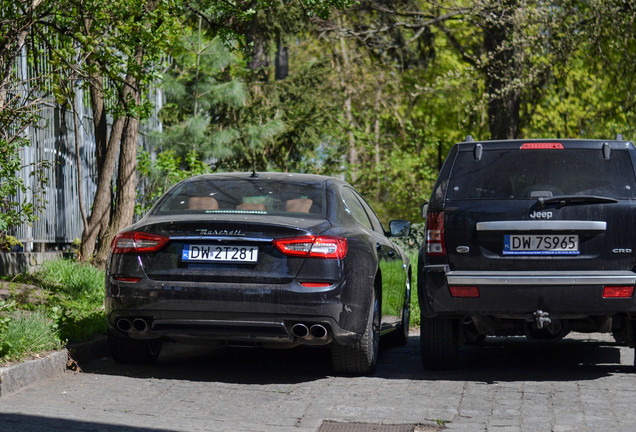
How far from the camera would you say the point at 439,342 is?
8.23m

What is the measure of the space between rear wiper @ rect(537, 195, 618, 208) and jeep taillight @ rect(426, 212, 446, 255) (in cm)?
74

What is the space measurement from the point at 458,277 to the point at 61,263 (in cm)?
674

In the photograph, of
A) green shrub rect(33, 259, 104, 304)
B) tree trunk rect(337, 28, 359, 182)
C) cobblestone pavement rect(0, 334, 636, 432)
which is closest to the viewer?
cobblestone pavement rect(0, 334, 636, 432)

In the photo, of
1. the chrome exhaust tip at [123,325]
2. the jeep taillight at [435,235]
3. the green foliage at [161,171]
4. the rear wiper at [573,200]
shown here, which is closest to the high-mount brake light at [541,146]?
the rear wiper at [573,200]

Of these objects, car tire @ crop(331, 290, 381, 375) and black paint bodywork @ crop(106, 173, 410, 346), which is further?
car tire @ crop(331, 290, 381, 375)

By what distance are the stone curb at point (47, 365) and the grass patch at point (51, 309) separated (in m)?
0.11

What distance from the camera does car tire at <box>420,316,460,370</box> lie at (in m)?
8.18

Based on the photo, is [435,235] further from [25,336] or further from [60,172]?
[60,172]

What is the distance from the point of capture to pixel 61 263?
12914 mm

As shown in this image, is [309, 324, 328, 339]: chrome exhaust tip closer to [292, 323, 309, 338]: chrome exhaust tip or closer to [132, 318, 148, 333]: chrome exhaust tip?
[292, 323, 309, 338]: chrome exhaust tip

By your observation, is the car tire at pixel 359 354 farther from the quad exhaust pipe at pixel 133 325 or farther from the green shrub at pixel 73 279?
the green shrub at pixel 73 279

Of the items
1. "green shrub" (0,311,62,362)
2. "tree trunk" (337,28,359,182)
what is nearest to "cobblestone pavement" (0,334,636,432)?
"green shrub" (0,311,62,362)

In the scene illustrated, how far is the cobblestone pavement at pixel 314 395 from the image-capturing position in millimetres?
6180

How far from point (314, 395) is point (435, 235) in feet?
5.03
